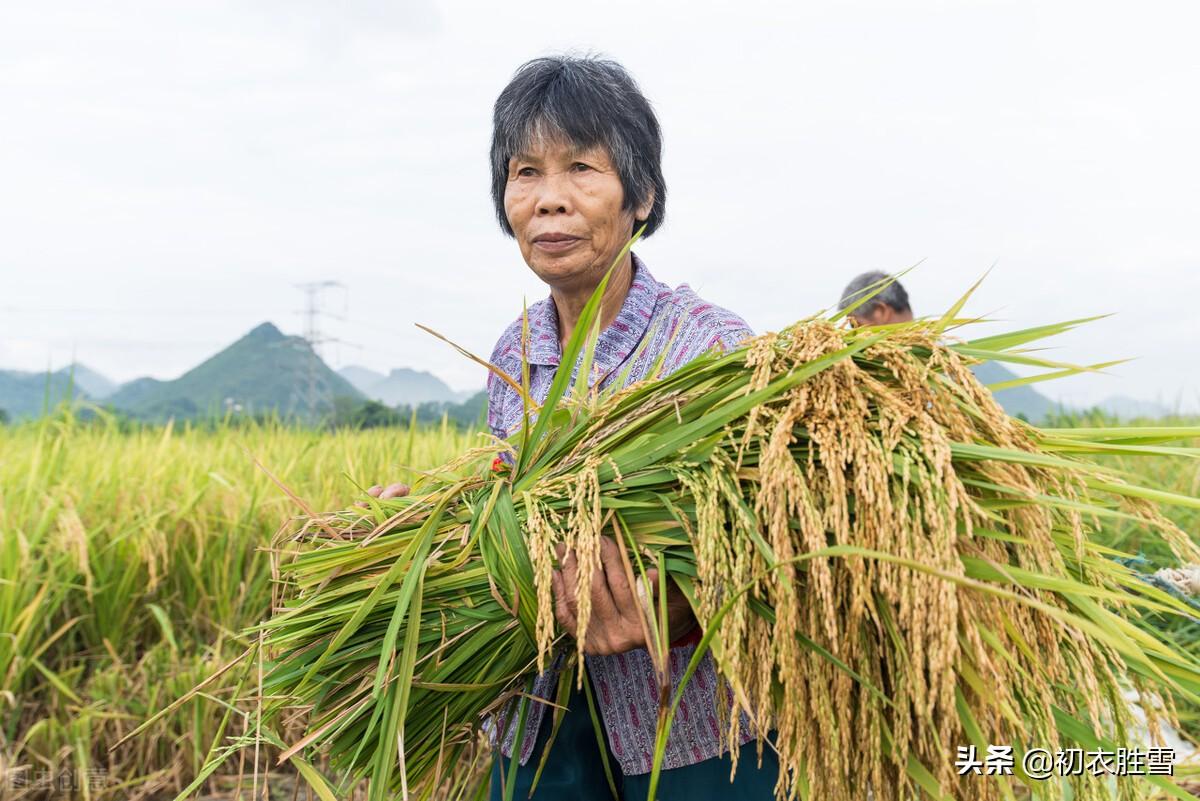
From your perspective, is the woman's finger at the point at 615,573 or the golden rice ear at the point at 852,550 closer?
the golden rice ear at the point at 852,550

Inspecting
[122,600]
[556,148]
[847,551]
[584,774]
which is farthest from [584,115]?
[122,600]

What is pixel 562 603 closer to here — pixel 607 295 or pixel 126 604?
pixel 607 295

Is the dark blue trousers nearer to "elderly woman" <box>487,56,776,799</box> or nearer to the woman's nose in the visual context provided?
"elderly woman" <box>487,56,776,799</box>

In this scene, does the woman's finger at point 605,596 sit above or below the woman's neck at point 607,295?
below

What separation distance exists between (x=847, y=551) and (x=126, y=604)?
370cm

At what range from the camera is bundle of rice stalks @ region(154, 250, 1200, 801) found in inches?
42.0

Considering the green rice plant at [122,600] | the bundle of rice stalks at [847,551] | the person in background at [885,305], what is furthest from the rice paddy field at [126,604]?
the bundle of rice stalks at [847,551]

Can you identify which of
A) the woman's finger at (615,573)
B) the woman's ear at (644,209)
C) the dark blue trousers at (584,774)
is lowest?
the dark blue trousers at (584,774)

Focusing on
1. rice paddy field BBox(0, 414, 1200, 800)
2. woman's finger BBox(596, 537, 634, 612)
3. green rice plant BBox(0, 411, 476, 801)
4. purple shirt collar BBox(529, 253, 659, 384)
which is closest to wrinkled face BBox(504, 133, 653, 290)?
purple shirt collar BBox(529, 253, 659, 384)

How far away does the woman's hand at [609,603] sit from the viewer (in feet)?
4.23

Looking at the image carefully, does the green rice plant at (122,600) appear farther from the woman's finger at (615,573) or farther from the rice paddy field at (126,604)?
the woman's finger at (615,573)

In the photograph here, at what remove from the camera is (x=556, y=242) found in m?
1.81

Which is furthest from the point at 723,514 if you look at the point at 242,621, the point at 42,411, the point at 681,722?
the point at 42,411

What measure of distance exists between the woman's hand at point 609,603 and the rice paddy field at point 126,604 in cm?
205
